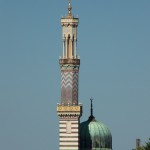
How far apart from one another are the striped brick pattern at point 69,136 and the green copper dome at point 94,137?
3108 millimetres

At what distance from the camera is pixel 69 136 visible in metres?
137

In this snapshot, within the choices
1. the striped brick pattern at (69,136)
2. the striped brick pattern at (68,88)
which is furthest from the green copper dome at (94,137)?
the striped brick pattern at (68,88)

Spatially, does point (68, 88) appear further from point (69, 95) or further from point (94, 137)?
point (94, 137)

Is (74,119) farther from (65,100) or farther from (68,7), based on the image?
(68,7)

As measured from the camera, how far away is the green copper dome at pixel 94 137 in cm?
14088

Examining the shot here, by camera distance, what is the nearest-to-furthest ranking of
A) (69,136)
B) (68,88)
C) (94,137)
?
(69,136)
(68,88)
(94,137)

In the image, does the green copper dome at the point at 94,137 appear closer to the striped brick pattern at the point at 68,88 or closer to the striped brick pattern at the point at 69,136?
the striped brick pattern at the point at 69,136

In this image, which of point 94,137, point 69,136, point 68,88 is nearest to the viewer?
point 69,136

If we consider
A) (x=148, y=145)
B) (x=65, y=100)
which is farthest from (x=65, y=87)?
(x=148, y=145)

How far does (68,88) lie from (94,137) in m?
6.92

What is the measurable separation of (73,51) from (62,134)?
9256 millimetres

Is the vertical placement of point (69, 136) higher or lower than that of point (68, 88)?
lower

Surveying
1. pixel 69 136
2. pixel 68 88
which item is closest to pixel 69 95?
pixel 68 88

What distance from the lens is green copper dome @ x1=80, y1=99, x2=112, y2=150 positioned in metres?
141
